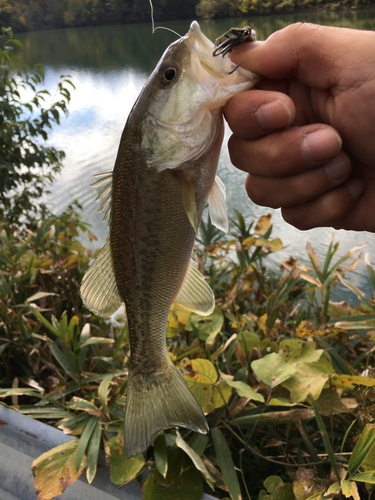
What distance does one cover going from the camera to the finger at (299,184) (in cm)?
103

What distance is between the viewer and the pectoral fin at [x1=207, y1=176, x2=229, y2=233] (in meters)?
1.09

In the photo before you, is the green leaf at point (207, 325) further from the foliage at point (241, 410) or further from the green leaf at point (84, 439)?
the green leaf at point (84, 439)

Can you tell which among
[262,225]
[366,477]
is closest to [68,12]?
[262,225]

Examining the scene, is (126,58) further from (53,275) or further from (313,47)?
(313,47)

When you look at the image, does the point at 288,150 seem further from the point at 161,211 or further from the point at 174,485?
the point at 174,485

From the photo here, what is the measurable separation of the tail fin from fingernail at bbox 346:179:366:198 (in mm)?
810

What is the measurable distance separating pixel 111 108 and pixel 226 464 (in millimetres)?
8802

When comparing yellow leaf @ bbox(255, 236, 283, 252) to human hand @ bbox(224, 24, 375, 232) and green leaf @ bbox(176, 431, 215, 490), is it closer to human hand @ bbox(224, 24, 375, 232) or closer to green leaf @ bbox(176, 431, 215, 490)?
human hand @ bbox(224, 24, 375, 232)

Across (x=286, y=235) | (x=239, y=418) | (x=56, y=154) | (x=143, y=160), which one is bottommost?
(x=286, y=235)

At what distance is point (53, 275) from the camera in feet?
9.12

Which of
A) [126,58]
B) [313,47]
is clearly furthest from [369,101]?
[126,58]

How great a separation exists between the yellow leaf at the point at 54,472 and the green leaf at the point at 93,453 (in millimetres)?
25

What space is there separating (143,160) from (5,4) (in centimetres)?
→ 956

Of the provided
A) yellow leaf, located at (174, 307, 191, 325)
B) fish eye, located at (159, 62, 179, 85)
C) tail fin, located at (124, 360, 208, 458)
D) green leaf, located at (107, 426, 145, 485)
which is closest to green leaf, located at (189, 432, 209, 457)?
green leaf, located at (107, 426, 145, 485)
